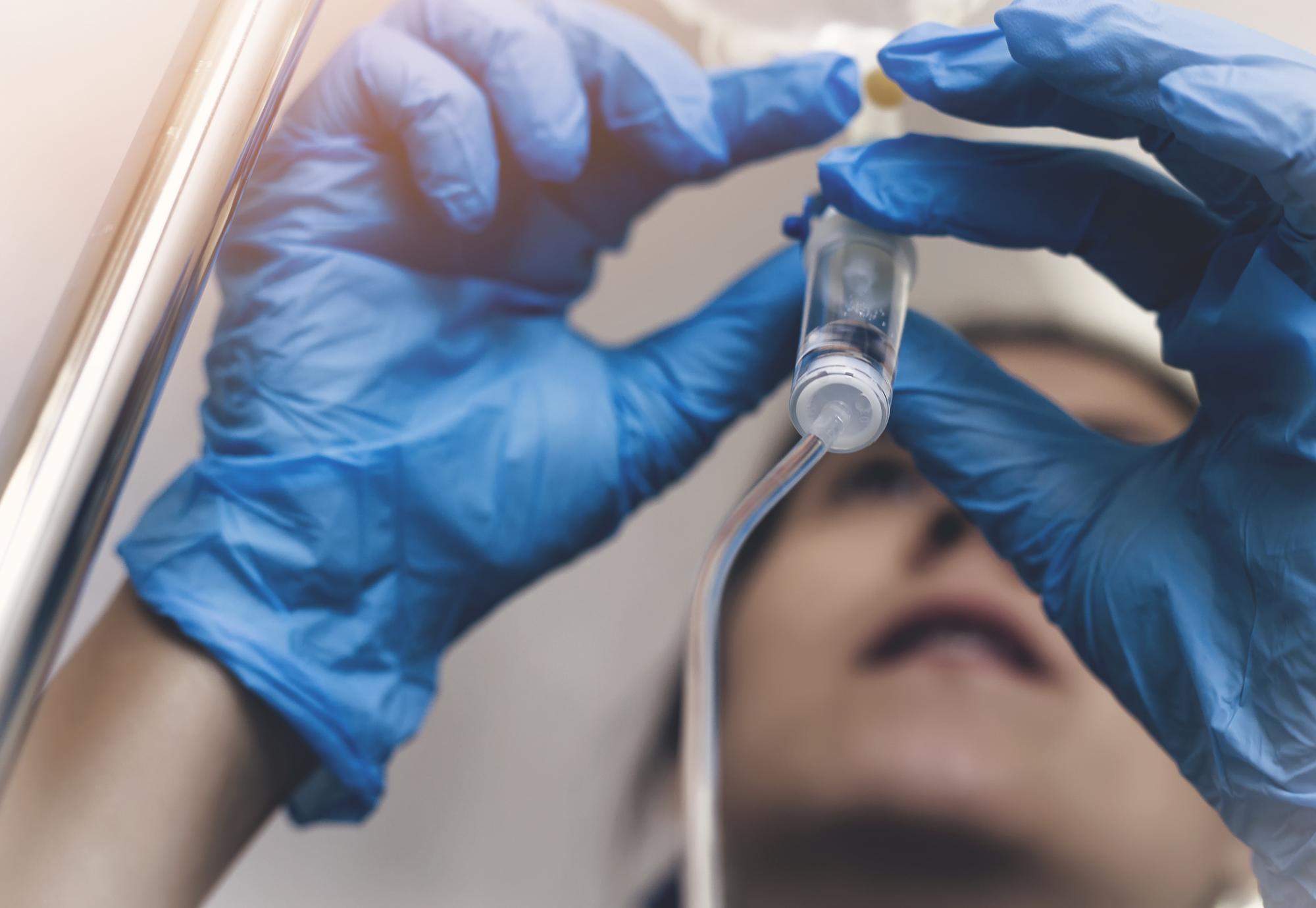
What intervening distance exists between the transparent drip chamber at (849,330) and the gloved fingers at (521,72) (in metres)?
0.28

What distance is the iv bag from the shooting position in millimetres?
919

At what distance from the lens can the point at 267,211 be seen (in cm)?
92

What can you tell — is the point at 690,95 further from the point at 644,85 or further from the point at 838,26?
the point at 838,26

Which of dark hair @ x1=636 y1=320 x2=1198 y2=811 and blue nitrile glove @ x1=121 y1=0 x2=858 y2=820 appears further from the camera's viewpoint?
dark hair @ x1=636 y1=320 x2=1198 y2=811

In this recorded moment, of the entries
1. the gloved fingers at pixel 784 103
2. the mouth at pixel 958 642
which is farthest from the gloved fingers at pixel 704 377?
the mouth at pixel 958 642

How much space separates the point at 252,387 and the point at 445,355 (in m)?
0.18

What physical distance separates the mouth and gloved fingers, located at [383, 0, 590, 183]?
604 millimetres

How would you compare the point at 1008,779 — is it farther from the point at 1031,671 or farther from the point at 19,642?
the point at 19,642

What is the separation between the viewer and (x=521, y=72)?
3.04 ft

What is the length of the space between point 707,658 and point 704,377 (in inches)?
13.3

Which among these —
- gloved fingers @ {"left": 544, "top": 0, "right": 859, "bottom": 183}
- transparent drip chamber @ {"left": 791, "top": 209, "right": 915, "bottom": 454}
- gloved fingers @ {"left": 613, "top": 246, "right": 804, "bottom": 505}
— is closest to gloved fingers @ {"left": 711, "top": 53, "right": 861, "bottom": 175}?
gloved fingers @ {"left": 544, "top": 0, "right": 859, "bottom": 183}

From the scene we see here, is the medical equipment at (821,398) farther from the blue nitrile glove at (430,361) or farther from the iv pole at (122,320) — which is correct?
the iv pole at (122,320)

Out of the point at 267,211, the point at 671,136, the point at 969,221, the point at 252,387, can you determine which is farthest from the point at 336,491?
the point at 969,221

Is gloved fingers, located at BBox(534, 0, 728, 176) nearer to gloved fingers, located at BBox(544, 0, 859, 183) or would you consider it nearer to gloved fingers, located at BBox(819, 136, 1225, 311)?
gloved fingers, located at BBox(544, 0, 859, 183)
